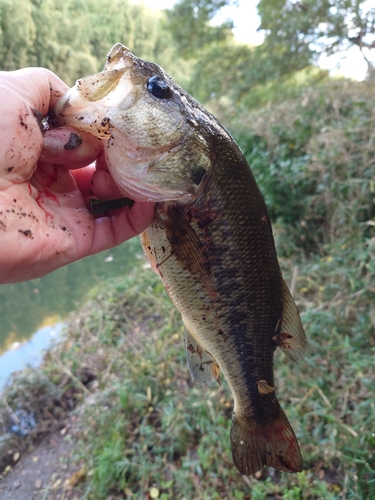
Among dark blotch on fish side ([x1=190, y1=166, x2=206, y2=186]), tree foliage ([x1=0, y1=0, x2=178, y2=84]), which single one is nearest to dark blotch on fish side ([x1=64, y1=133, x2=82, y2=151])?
dark blotch on fish side ([x1=190, y1=166, x2=206, y2=186])

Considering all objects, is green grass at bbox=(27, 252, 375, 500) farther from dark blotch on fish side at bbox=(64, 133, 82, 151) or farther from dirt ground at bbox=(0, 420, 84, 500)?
dark blotch on fish side at bbox=(64, 133, 82, 151)

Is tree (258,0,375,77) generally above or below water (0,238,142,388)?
above

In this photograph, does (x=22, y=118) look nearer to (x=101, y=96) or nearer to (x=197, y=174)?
(x=101, y=96)

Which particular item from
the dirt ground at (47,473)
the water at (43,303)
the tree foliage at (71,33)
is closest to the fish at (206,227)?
the dirt ground at (47,473)

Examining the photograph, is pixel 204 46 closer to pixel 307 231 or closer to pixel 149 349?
pixel 307 231

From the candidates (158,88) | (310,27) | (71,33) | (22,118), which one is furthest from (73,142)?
(71,33)

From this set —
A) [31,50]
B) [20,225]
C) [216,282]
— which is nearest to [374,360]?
[216,282]
